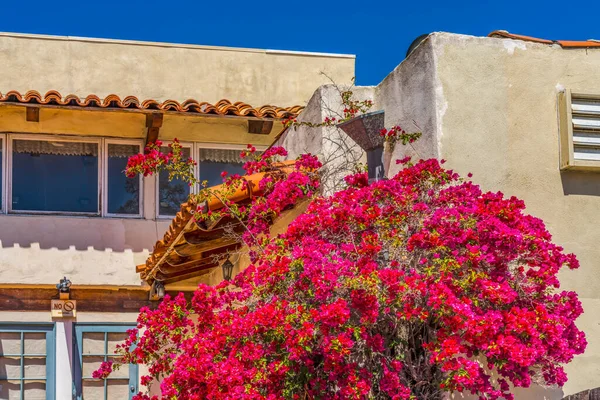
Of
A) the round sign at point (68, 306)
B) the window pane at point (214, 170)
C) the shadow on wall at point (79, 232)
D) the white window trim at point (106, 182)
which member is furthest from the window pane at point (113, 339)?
the window pane at point (214, 170)

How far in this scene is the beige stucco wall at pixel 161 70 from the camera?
16.1 m

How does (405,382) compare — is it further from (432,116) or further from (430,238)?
(432,116)

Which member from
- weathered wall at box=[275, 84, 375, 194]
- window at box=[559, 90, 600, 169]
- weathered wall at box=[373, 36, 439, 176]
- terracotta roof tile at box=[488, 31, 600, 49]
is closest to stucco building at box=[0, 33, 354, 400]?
weathered wall at box=[275, 84, 375, 194]

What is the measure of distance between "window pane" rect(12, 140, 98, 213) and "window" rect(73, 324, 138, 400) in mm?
1779

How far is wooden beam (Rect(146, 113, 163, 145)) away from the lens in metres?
14.0

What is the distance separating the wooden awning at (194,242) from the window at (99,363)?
3.22 feet

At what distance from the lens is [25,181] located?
575 inches

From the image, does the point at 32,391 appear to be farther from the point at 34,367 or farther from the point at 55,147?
the point at 55,147

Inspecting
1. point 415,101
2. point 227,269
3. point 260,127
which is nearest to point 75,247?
point 260,127

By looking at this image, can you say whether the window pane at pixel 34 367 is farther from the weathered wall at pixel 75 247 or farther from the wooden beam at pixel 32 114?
the wooden beam at pixel 32 114

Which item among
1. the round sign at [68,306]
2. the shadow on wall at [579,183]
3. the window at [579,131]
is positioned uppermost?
the window at [579,131]

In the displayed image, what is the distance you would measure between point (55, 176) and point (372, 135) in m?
7.49

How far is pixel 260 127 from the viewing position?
14.6 meters

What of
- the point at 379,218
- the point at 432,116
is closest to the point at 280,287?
the point at 379,218
